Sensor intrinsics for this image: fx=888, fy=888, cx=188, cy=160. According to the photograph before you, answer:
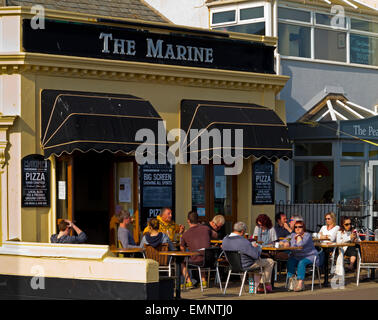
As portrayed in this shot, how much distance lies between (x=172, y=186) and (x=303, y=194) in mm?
5352

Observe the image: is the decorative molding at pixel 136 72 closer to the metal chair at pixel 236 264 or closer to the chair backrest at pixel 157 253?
the chair backrest at pixel 157 253

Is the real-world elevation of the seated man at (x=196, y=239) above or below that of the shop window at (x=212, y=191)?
below

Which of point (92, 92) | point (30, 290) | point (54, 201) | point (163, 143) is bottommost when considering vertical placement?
point (30, 290)

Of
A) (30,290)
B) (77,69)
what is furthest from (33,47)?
(30,290)

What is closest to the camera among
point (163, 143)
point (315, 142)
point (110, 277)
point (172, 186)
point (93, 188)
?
point (110, 277)

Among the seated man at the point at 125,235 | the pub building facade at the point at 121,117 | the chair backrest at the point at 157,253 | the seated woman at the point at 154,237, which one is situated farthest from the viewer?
the pub building facade at the point at 121,117

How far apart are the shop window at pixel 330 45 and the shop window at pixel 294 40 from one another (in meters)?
0.33

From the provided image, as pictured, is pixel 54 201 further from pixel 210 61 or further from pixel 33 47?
pixel 210 61

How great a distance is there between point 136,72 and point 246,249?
539cm

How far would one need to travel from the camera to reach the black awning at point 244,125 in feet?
63.1

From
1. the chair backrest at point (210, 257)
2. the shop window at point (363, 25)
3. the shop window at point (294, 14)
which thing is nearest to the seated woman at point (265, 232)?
the chair backrest at point (210, 257)

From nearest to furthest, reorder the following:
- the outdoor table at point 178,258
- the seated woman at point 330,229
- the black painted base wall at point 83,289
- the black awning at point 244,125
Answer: the black painted base wall at point 83,289 < the outdoor table at point 178,258 < the seated woman at point 330,229 < the black awning at point 244,125

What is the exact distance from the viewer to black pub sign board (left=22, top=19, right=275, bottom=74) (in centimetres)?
1825

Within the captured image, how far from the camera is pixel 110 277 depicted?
1340 cm
